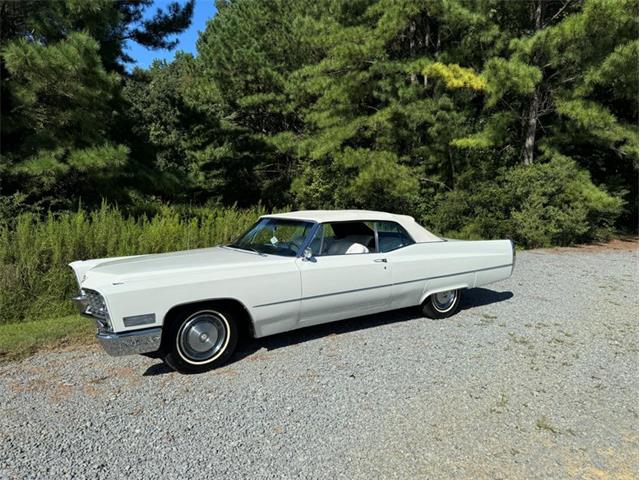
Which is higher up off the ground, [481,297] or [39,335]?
[39,335]

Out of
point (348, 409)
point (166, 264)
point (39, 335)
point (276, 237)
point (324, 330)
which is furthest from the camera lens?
point (324, 330)

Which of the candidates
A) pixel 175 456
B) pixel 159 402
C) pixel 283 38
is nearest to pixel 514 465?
pixel 175 456

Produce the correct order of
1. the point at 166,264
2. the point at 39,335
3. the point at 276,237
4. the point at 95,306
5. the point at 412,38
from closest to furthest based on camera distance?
1. the point at 95,306
2. the point at 166,264
3. the point at 39,335
4. the point at 276,237
5. the point at 412,38

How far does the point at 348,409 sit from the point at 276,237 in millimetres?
2174

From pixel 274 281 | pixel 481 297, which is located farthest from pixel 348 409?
pixel 481 297

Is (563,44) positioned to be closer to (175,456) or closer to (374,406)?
(374,406)

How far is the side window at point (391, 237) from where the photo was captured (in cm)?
535

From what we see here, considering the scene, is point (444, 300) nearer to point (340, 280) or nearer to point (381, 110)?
point (340, 280)

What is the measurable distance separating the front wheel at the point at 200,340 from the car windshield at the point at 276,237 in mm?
919

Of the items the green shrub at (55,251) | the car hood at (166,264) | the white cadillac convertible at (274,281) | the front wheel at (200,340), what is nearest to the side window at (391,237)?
the white cadillac convertible at (274,281)

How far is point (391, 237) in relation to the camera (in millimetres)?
5469

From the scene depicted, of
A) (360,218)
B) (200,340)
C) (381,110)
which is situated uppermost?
(381,110)

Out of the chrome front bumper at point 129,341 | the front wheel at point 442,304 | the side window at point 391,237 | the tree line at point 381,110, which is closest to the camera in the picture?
the chrome front bumper at point 129,341

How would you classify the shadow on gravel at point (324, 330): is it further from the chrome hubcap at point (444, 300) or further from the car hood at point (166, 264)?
the car hood at point (166, 264)
